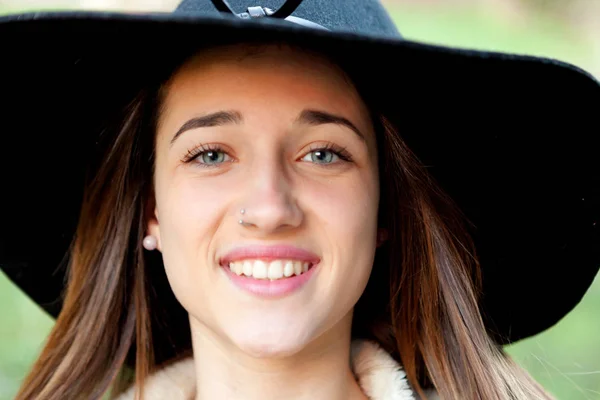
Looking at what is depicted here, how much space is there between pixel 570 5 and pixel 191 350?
18.1 ft

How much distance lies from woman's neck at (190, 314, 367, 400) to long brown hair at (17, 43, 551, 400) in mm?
231

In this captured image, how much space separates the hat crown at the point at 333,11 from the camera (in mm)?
2016

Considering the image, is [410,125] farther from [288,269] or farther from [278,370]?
[278,370]

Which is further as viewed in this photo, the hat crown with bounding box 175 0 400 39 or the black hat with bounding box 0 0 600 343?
the hat crown with bounding box 175 0 400 39

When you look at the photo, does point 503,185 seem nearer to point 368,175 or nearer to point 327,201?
point 368,175

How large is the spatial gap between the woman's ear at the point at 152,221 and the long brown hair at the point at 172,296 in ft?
0.04

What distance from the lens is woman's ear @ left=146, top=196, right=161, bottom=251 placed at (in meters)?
2.30

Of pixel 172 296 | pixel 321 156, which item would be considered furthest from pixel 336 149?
pixel 172 296

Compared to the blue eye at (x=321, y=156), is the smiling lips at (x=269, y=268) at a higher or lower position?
lower

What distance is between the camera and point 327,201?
1.97 metres

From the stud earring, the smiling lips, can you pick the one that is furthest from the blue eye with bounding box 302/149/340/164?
the stud earring

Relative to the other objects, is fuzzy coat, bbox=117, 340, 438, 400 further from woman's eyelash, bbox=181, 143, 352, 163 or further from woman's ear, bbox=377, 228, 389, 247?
woman's eyelash, bbox=181, 143, 352, 163

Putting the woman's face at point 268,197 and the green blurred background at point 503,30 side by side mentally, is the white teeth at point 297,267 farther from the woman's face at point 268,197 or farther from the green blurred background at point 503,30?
the green blurred background at point 503,30

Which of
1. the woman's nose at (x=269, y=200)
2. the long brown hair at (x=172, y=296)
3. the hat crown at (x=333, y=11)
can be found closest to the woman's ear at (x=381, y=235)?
the long brown hair at (x=172, y=296)
